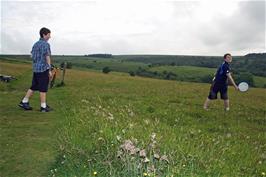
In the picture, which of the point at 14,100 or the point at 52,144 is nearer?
the point at 52,144

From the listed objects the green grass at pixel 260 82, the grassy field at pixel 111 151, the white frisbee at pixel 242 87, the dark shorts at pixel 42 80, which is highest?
the dark shorts at pixel 42 80

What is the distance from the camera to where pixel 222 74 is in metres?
16.8

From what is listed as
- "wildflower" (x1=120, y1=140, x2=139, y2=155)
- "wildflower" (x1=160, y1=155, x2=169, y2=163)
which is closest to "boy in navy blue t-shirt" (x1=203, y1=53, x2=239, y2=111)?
"wildflower" (x1=120, y1=140, x2=139, y2=155)

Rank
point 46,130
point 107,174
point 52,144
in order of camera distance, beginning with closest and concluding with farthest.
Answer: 1. point 107,174
2. point 52,144
3. point 46,130

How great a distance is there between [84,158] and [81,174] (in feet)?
2.37

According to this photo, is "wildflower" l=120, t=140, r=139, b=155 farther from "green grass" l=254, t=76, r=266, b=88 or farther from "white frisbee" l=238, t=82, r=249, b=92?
"green grass" l=254, t=76, r=266, b=88

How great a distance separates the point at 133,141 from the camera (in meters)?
7.11

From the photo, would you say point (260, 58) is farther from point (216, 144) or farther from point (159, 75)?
point (216, 144)

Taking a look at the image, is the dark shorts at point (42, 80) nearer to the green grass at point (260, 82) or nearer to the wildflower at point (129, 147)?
the wildflower at point (129, 147)

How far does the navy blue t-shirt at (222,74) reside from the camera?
16.6 m

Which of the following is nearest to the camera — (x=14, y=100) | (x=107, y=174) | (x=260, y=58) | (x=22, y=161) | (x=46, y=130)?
(x=107, y=174)

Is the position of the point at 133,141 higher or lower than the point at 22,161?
higher

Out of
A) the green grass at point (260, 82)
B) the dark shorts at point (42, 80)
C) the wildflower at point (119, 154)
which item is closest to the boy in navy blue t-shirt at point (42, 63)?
the dark shorts at point (42, 80)

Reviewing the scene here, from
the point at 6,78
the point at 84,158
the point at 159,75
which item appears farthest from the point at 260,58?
the point at 84,158
